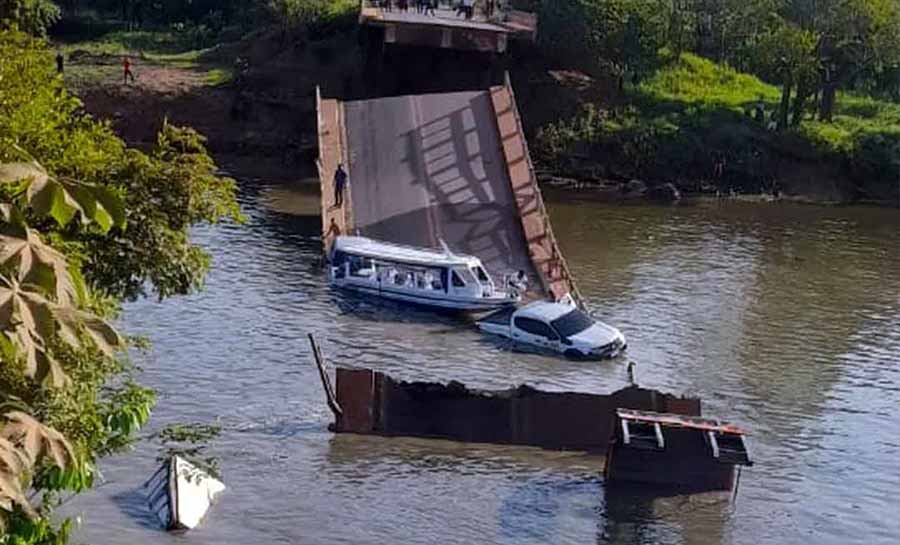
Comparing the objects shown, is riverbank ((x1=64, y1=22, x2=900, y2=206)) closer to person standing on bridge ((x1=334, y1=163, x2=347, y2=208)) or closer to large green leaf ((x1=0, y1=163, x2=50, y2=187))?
person standing on bridge ((x1=334, y1=163, x2=347, y2=208))

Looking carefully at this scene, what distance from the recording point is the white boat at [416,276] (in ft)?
141

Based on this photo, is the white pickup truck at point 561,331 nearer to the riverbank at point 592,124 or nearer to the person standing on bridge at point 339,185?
the person standing on bridge at point 339,185

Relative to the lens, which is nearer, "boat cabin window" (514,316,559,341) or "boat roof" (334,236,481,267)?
"boat cabin window" (514,316,559,341)

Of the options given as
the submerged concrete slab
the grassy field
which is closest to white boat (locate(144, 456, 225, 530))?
the submerged concrete slab

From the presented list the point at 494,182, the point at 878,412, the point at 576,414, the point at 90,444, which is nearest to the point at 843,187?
the point at 494,182

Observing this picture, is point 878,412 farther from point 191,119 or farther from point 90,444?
point 191,119

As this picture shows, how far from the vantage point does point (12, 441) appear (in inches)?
403

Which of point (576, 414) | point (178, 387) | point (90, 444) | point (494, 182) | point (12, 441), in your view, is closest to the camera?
point (12, 441)

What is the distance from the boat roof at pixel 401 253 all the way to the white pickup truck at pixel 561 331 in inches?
133

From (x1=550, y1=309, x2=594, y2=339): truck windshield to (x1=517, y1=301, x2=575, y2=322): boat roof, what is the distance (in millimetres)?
140

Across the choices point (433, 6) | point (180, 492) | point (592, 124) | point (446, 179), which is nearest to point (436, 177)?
point (446, 179)

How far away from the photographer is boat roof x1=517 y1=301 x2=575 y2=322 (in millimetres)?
39938

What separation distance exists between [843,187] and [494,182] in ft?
87.0

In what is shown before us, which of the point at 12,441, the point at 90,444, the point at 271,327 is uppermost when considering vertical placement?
the point at 12,441
